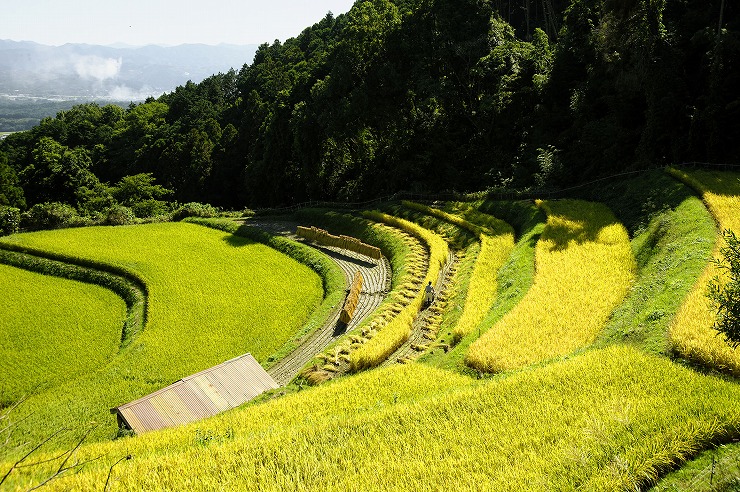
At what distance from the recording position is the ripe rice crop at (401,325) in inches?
856

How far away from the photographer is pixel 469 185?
48.5 metres

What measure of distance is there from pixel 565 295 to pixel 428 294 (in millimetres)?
7095

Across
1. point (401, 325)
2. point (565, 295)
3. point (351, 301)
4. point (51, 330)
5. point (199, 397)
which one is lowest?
point (51, 330)

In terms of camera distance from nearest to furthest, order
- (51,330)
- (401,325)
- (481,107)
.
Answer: (401,325) < (51,330) < (481,107)

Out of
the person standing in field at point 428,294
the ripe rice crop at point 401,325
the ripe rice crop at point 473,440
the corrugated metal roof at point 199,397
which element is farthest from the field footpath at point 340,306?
the ripe rice crop at point 473,440

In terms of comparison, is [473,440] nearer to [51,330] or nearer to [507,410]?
[507,410]

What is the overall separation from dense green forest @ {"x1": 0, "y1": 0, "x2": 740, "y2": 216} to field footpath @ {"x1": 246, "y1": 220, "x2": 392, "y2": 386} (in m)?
12.9

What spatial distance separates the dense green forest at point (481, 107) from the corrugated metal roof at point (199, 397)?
2847cm

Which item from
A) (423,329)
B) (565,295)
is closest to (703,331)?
(565,295)

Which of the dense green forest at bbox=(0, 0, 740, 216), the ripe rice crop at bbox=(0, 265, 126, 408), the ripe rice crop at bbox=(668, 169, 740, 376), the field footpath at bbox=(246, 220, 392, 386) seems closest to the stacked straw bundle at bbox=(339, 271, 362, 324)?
the field footpath at bbox=(246, 220, 392, 386)

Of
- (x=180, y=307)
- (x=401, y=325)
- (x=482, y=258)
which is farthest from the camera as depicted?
(x=180, y=307)

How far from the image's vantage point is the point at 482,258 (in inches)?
1187

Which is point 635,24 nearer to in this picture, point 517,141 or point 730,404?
point 517,141

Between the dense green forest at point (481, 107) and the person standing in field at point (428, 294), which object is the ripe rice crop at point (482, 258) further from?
the dense green forest at point (481, 107)
